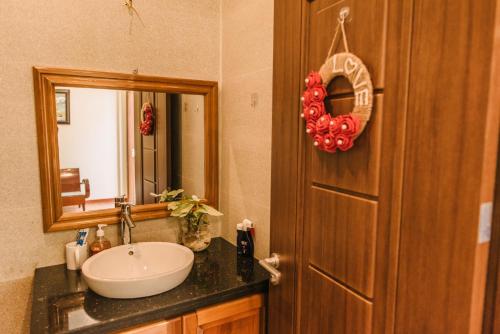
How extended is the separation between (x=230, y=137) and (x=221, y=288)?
79 centimetres

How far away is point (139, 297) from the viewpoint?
1207mm

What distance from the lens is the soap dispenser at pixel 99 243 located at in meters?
1.50

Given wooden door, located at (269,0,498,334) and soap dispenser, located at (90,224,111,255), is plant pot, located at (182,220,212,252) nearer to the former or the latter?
soap dispenser, located at (90,224,111,255)

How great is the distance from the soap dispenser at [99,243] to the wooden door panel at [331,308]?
97cm

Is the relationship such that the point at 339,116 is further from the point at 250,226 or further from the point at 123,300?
the point at 123,300

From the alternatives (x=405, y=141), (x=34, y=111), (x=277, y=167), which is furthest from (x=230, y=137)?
(x=405, y=141)

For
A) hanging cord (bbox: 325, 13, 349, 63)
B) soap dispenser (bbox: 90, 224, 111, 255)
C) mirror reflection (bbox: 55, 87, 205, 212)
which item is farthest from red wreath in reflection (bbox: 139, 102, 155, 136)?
hanging cord (bbox: 325, 13, 349, 63)

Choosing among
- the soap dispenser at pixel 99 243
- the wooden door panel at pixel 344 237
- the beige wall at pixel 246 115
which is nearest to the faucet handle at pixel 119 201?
the soap dispenser at pixel 99 243

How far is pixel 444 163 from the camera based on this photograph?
0.70 meters

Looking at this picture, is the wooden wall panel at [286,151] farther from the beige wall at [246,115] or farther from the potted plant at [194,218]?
the potted plant at [194,218]

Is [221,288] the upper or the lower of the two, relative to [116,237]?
lower

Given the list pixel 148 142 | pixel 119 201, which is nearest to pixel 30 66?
pixel 148 142

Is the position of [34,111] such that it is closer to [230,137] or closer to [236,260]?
[230,137]

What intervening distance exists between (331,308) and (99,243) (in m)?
1.09
